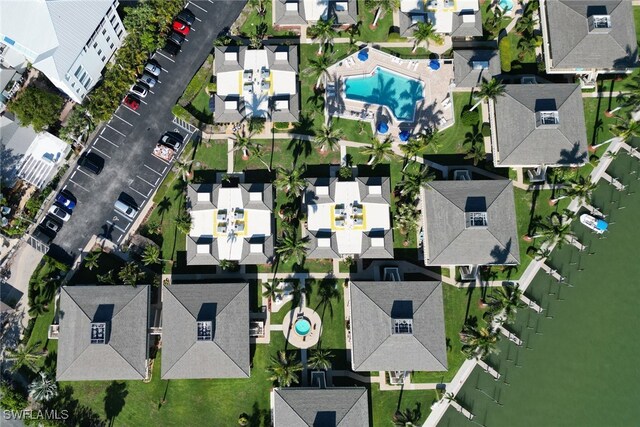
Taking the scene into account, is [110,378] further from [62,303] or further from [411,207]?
[411,207]

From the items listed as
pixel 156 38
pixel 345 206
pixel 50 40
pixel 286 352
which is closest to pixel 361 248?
pixel 345 206

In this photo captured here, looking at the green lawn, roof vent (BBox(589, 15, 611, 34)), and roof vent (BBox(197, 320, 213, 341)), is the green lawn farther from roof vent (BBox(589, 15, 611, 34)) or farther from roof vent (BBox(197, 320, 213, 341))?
roof vent (BBox(589, 15, 611, 34))

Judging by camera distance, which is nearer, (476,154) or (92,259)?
(92,259)

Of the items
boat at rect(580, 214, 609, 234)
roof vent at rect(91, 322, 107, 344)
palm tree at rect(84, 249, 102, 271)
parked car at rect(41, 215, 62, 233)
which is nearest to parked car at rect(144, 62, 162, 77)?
parked car at rect(41, 215, 62, 233)

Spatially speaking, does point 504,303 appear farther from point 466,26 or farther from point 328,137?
point 466,26

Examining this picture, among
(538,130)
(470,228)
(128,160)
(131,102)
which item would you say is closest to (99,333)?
(128,160)
